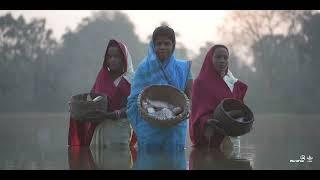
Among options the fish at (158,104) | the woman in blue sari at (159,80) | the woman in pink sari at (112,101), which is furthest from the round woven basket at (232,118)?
the woman in pink sari at (112,101)

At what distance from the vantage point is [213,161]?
5789 millimetres

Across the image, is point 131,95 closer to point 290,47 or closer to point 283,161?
point 283,161

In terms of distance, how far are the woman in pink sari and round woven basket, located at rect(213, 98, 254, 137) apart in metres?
1.15

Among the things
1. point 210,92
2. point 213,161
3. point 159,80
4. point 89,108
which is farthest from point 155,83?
point 213,161

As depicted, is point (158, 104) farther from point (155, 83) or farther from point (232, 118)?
point (232, 118)

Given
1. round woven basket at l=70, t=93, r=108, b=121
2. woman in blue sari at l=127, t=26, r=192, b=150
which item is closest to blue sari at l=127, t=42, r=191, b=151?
woman in blue sari at l=127, t=26, r=192, b=150

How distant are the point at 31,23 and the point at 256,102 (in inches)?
597

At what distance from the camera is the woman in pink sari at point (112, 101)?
7.14 meters

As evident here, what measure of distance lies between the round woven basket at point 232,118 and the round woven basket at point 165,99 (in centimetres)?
40

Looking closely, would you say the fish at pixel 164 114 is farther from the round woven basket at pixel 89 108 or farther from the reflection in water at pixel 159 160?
the round woven basket at pixel 89 108

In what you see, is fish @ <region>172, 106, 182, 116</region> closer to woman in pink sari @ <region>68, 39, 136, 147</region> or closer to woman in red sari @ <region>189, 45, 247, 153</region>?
woman in red sari @ <region>189, 45, 247, 153</region>

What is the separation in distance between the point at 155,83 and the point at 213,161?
1.23 metres
